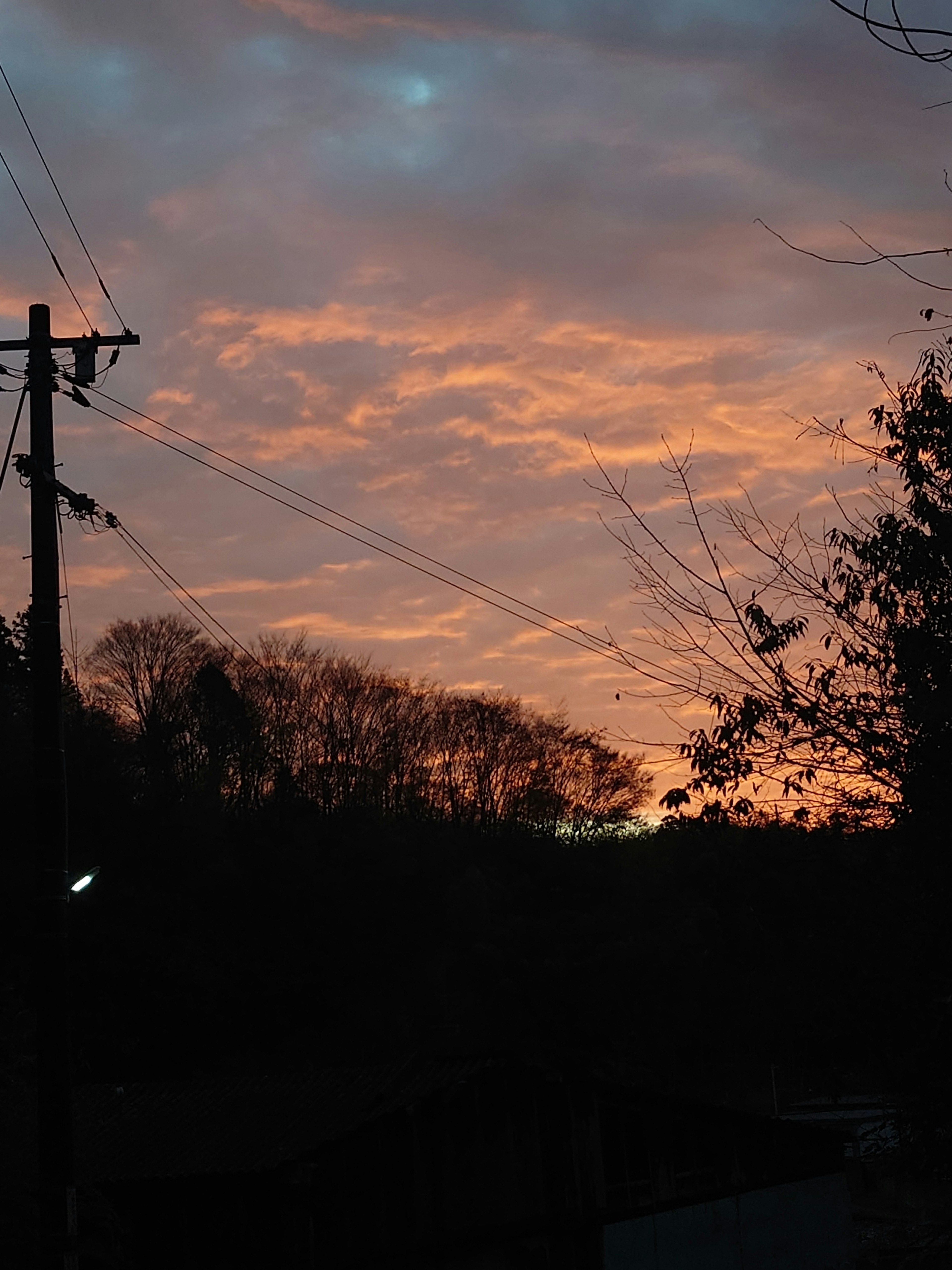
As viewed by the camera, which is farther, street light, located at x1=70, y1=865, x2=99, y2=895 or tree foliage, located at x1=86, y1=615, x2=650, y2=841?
tree foliage, located at x1=86, y1=615, x2=650, y2=841

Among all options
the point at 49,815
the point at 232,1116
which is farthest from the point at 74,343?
the point at 232,1116

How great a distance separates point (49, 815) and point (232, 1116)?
13174mm

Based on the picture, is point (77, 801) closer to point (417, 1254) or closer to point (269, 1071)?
point (269, 1071)

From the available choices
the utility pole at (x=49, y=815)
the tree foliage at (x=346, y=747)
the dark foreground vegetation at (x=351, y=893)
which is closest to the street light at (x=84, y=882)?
the utility pole at (x=49, y=815)

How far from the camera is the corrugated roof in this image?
19938 millimetres

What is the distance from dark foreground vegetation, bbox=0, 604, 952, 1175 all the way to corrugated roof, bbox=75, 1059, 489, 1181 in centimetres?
253

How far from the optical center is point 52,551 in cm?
1167

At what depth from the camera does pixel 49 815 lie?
11039 millimetres

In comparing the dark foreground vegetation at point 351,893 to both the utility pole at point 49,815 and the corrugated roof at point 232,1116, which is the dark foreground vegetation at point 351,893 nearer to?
the corrugated roof at point 232,1116

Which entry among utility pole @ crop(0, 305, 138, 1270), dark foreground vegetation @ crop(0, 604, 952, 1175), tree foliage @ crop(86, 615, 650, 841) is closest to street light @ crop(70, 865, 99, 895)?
utility pole @ crop(0, 305, 138, 1270)

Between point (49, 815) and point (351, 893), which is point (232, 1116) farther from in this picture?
point (351, 893)

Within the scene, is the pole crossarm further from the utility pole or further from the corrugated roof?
the corrugated roof

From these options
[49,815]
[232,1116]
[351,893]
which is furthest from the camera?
[351,893]

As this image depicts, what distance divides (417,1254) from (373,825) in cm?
3830
